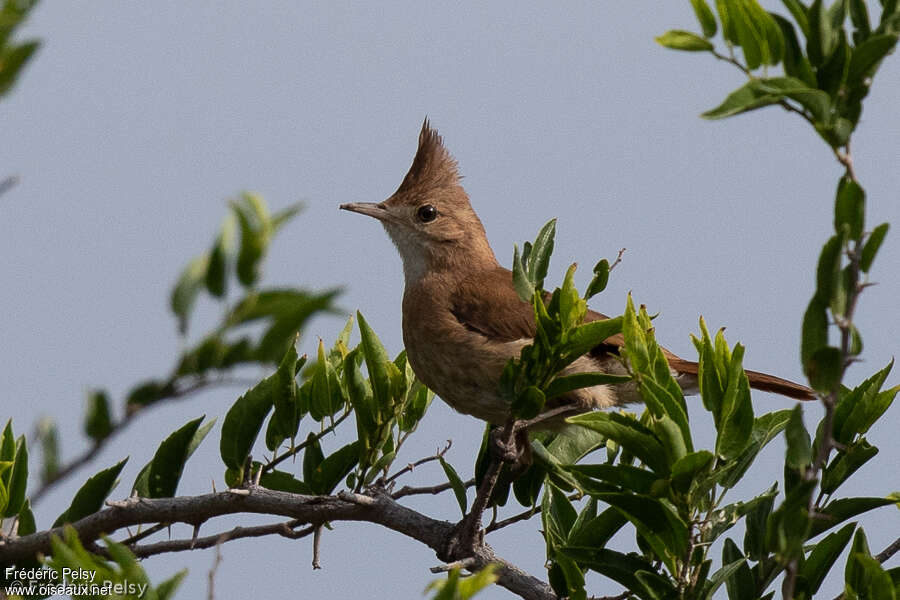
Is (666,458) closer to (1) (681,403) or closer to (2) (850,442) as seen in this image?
(1) (681,403)

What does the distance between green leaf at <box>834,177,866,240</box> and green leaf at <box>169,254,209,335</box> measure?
46.3 inches

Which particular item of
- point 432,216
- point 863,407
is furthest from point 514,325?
point 863,407

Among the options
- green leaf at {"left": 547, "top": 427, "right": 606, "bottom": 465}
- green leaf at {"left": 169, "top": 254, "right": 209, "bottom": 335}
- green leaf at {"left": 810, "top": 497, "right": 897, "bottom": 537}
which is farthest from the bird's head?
green leaf at {"left": 169, "top": 254, "right": 209, "bottom": 335}

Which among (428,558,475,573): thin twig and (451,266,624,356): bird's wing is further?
(451,266,624,356): bird's wing

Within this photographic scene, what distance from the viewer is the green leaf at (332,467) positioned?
4.25 metres

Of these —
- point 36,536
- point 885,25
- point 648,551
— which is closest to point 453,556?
point 648,551

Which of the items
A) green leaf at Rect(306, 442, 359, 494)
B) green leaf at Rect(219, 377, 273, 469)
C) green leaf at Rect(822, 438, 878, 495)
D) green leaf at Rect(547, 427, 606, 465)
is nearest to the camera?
green leaf at Rect(822, 438, 878, 495)

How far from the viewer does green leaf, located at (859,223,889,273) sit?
2.30m

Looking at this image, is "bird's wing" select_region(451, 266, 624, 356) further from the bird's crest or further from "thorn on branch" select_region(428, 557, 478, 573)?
"thorn on branch" select_region(428, 557, 478, 573)

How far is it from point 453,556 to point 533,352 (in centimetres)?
90

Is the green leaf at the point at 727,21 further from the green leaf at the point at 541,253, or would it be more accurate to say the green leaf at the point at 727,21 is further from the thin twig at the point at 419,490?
the thin twig at the point at 419,490

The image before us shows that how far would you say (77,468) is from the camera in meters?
1.84

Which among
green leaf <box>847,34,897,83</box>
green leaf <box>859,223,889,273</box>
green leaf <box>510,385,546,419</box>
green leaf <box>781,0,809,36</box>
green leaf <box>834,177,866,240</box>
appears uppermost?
green leaf <box>781,0,809,36</box>

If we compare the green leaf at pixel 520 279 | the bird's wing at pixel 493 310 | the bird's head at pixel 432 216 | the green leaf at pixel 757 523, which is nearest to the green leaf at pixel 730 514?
the green leaf at pixel 757 523
